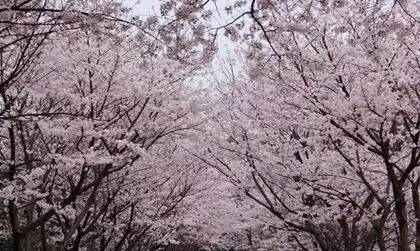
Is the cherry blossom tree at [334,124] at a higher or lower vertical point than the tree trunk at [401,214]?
higher

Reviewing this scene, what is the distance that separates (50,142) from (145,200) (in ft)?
12.7

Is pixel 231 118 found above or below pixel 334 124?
above

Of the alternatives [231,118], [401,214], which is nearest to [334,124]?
[401,214]

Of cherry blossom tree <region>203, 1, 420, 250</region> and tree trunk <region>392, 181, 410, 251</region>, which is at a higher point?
cherry blossom tree <region>203, 1, 420, 250</region>

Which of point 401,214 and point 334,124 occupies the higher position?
point 334,124

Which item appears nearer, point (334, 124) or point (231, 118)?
point (334, 124)

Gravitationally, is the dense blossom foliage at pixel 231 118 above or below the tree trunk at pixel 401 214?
above

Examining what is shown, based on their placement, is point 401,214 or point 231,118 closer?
point 401,214

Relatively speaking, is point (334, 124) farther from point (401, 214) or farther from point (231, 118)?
point (231, 118)

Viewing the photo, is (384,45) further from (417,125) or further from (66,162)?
(66,162)

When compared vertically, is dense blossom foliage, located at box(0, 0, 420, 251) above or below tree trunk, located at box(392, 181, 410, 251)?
above

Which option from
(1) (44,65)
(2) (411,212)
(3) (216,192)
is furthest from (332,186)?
(3) (216,192)

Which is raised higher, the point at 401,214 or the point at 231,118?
the point at 231,118

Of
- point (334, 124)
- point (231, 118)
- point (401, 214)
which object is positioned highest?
point (231, 118)
